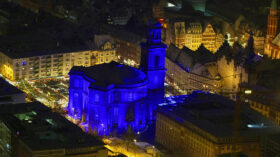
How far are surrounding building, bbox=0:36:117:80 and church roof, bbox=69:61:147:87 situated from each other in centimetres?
1936

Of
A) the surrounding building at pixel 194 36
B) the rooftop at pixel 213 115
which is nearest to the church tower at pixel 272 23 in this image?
the surrounding building at pixel 194 36

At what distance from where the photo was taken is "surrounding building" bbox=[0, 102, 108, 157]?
8912cm

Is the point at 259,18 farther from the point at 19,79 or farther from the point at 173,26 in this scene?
the point at 19,79

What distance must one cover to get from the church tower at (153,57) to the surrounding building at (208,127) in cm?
798

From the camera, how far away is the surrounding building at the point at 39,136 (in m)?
89.1

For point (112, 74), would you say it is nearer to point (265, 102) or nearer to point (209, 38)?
point (265, 102)

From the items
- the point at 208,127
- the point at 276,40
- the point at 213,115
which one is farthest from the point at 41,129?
the point at 276,40

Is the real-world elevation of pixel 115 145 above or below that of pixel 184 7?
below

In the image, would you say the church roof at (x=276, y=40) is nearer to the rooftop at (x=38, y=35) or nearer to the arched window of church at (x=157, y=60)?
the arched window of church at (x=157, y=60)

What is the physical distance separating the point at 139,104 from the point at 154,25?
519 inches

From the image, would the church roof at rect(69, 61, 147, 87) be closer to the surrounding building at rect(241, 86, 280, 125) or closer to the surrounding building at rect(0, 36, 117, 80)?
the surrounding building at rect(241, 86, 280, 125)

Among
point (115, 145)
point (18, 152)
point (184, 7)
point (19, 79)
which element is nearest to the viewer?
point (18, 152)

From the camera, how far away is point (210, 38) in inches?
6093

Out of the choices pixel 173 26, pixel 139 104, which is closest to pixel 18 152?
pixel 139 104
